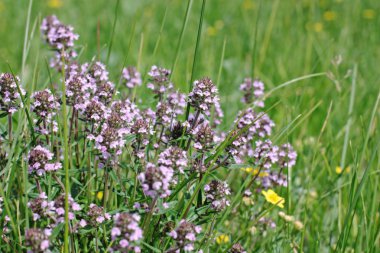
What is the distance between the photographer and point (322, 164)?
122 inches

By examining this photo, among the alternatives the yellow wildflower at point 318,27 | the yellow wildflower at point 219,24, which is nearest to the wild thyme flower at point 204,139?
the yellow wildflower at point 219,24

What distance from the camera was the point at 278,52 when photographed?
15.3ft

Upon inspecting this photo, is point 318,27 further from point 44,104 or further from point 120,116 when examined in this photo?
point 44,104

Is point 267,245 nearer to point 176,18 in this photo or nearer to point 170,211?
point 170,211

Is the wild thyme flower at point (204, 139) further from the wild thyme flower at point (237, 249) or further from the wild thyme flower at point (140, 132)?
the wild thyme flower at point (237, 249)

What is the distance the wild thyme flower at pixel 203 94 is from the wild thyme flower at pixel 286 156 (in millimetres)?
535

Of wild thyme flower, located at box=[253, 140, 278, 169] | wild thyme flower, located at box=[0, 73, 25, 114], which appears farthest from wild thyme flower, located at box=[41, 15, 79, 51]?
wild thyme flower, located at box=[253, 140, 278, 169]

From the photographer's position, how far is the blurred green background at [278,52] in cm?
314

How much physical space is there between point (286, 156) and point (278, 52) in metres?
2.35

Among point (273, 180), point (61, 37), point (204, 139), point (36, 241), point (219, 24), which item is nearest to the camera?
point (36, 241)

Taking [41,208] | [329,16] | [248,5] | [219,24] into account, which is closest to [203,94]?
[41,208]

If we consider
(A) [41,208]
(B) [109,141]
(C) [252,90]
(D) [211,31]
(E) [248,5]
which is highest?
(E) [248,5]

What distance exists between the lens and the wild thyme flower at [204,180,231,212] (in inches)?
75.4

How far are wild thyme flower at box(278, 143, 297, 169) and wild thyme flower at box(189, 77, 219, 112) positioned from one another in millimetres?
535
